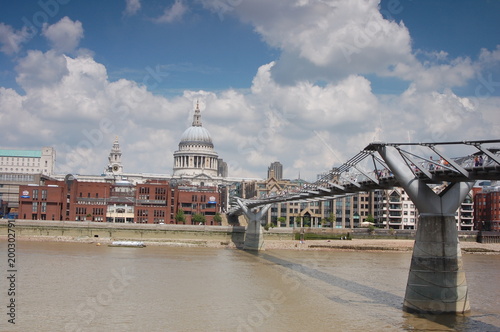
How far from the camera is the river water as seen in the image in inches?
1075

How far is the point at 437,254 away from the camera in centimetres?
3014

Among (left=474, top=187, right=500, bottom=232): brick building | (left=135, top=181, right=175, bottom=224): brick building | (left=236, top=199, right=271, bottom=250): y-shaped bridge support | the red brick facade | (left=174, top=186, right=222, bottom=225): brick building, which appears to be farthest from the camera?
(left=174, top=186, right=222, bottom=225): brick building

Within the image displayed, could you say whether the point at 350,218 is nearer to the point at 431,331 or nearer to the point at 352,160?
the point at 352,160

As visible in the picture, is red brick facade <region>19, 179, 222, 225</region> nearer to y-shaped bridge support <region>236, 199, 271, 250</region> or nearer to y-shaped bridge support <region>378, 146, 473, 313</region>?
y-shaped bridge support <region>236, 199, 271, 250</region>

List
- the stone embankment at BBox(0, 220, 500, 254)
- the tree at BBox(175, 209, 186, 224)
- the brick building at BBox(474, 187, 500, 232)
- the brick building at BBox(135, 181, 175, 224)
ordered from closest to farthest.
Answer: the stone embankment at BBox(0, 220, 500, 254) → the tree at BBox(175, 209, 186, 224) → the brick building at BBox(135, 181, 175, 224) → the brick building at BBox(474, 187, 500, 232)

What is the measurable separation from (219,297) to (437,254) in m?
12.6

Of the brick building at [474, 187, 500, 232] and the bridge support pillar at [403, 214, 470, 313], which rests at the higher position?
the brick building at [474, 187, 500, 232]

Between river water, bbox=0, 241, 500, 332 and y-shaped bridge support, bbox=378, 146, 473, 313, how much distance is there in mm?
998

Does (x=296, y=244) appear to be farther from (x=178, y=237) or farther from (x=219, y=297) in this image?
(x=219, y=297)

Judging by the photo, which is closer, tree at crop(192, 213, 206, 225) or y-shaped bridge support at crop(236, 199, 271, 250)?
y-shaped bridge support at crop(236, 199, 271, 250)

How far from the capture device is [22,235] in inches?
3295

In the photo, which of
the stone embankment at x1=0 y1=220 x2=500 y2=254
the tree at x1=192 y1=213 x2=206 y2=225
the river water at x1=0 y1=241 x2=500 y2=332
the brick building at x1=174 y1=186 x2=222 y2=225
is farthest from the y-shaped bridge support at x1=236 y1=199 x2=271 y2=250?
the brick building at x1=174 y1=186 x2=222 y2=225

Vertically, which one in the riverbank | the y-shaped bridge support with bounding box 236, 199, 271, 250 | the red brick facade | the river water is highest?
the red brick facade

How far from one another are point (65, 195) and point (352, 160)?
68.7 metres
